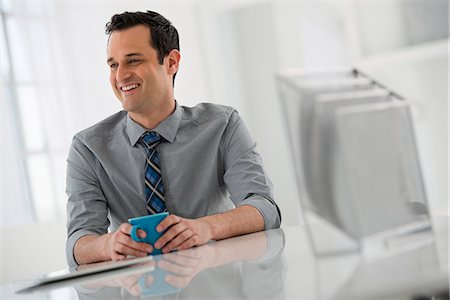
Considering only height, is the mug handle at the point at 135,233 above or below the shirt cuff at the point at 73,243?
above

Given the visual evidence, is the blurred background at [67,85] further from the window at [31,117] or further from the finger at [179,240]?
the finger at [179,240]

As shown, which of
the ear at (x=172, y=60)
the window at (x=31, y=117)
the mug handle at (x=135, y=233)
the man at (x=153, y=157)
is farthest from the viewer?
the window at (x=31, y=117)

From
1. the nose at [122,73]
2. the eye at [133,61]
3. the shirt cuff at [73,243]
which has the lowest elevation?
the shirt cuff at [73,243]

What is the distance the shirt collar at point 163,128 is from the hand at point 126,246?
49cm

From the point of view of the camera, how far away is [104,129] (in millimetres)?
2162

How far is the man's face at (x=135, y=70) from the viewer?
7.06 ft

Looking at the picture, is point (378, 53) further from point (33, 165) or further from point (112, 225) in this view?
point (112, 225)

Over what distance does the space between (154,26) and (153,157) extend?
43 cm

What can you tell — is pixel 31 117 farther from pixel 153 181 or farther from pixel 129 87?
pixel 153 181

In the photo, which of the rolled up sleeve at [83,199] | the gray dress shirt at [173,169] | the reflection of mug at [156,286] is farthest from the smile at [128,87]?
the reflection of mug at [156,286]

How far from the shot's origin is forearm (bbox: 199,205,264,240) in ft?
5.84

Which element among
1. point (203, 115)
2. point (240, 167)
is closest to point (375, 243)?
point (240, 167)

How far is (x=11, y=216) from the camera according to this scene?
12.6 ft

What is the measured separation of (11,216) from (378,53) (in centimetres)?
225
